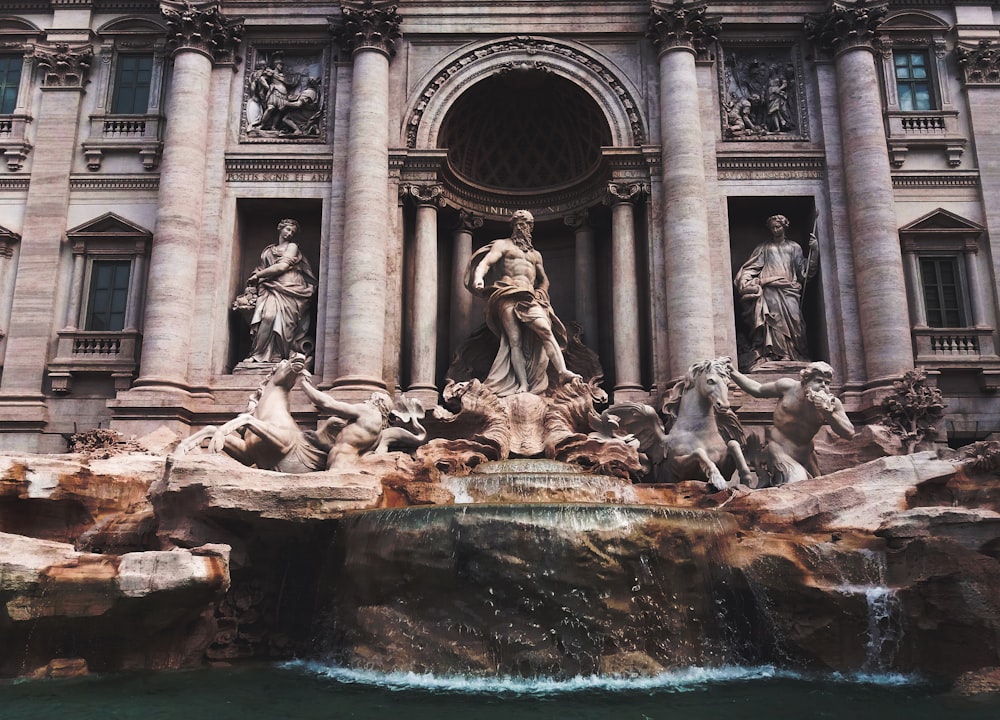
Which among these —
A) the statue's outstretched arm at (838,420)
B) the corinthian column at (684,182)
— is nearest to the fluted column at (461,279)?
the corinthian column at (684,182)

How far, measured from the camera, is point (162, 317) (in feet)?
54.7

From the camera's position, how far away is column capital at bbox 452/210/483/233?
19328 millimetres

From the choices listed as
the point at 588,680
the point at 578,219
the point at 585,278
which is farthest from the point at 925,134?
the point at 588,680

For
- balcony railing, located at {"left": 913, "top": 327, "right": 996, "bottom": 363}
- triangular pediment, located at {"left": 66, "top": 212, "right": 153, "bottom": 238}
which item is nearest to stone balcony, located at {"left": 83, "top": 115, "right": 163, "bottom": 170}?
triangular pediment, located at {"left": 66, "top": 212, "right": 153, "bottom": 238}

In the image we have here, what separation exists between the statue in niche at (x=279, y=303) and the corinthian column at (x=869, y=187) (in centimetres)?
1176

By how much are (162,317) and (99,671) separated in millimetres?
9305

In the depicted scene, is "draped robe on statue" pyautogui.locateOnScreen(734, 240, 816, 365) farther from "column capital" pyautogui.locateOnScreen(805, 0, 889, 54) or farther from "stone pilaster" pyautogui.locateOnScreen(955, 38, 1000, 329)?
"column capital" pyautogui.locateOnScreen(805, 0, 889, 54)

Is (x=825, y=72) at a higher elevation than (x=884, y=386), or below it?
higher

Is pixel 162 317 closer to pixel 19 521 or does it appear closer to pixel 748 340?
pixel 19 521

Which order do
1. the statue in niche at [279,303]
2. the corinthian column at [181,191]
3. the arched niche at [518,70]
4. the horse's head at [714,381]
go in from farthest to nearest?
the arched niche at [518,70], the statue in niche at [279,303], the corinthian column at [181,191], the horse's head at [714,381]

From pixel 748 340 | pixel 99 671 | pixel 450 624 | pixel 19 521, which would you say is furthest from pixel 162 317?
pixel 748 340

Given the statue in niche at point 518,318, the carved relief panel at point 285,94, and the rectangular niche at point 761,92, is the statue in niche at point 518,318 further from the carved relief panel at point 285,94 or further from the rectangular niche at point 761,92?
the rectangular niche at point 761,92

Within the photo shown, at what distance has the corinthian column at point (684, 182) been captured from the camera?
16453mm

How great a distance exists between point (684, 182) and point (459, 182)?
5.29 m
